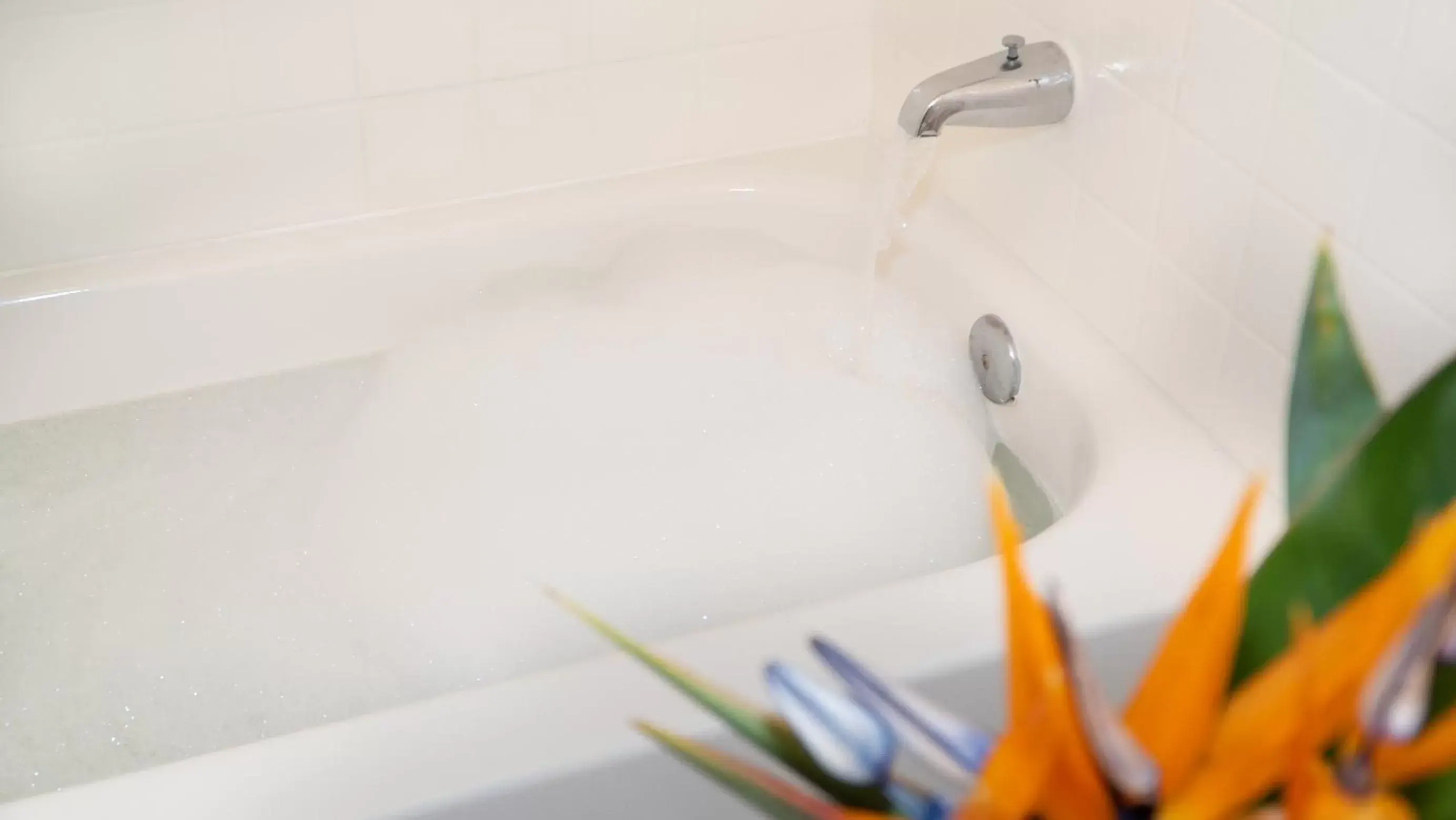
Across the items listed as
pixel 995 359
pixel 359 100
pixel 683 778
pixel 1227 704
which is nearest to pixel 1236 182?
pixel 995 359

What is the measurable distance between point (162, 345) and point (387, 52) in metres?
0.39

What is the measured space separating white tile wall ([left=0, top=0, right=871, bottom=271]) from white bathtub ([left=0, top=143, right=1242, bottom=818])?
0.03 metres

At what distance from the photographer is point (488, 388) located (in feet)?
5.40

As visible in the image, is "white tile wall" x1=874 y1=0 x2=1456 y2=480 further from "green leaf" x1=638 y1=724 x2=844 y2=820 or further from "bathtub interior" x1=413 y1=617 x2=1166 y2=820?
"green leaf" x1=638 y1=724 x2=844 y2=820

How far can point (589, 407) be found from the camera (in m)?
1.66

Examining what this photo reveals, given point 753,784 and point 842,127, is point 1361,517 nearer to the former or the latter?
point 753,784

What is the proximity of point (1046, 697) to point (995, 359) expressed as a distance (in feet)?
3.42

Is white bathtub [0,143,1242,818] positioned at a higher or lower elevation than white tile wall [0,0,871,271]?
lower

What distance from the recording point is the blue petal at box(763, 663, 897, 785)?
0.53 metres

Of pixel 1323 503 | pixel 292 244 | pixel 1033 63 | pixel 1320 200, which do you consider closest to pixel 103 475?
pixel 292 244

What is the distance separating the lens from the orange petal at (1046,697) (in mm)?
519

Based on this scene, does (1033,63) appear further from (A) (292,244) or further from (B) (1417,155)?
(A) (292,244)

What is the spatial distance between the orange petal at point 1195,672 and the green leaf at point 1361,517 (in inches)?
1.6

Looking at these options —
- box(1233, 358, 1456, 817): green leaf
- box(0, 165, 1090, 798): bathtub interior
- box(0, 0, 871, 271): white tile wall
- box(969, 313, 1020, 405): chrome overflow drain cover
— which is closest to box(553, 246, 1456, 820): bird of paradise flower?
box(1233, 358, 1456, 817): green leaf
